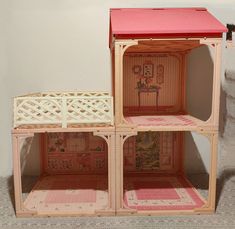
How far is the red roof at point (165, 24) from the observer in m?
5.17

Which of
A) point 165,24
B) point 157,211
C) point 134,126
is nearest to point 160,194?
point 157,211

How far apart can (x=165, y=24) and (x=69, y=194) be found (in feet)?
10.9

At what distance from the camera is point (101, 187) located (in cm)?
663

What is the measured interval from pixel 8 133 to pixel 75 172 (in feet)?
5.28

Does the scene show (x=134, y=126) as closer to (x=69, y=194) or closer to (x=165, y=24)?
(x=165, y=24)

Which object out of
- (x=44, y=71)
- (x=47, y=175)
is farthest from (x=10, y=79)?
(x=47, y=175)

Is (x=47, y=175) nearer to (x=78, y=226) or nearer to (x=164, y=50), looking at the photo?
(x=78, y=226)

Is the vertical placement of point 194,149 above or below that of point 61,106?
below

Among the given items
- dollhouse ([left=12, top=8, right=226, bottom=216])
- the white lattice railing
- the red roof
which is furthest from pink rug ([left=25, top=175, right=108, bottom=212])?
the red roof

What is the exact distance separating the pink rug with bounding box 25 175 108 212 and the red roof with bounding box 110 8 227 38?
2.74 metres

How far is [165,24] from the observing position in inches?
211

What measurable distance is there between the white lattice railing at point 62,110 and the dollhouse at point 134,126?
0.05 feet

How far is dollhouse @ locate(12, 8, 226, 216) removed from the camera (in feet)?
17.7

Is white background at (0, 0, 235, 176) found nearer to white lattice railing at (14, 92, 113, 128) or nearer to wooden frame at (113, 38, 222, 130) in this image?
white lattice railing at (14, 92, 113, 128)
